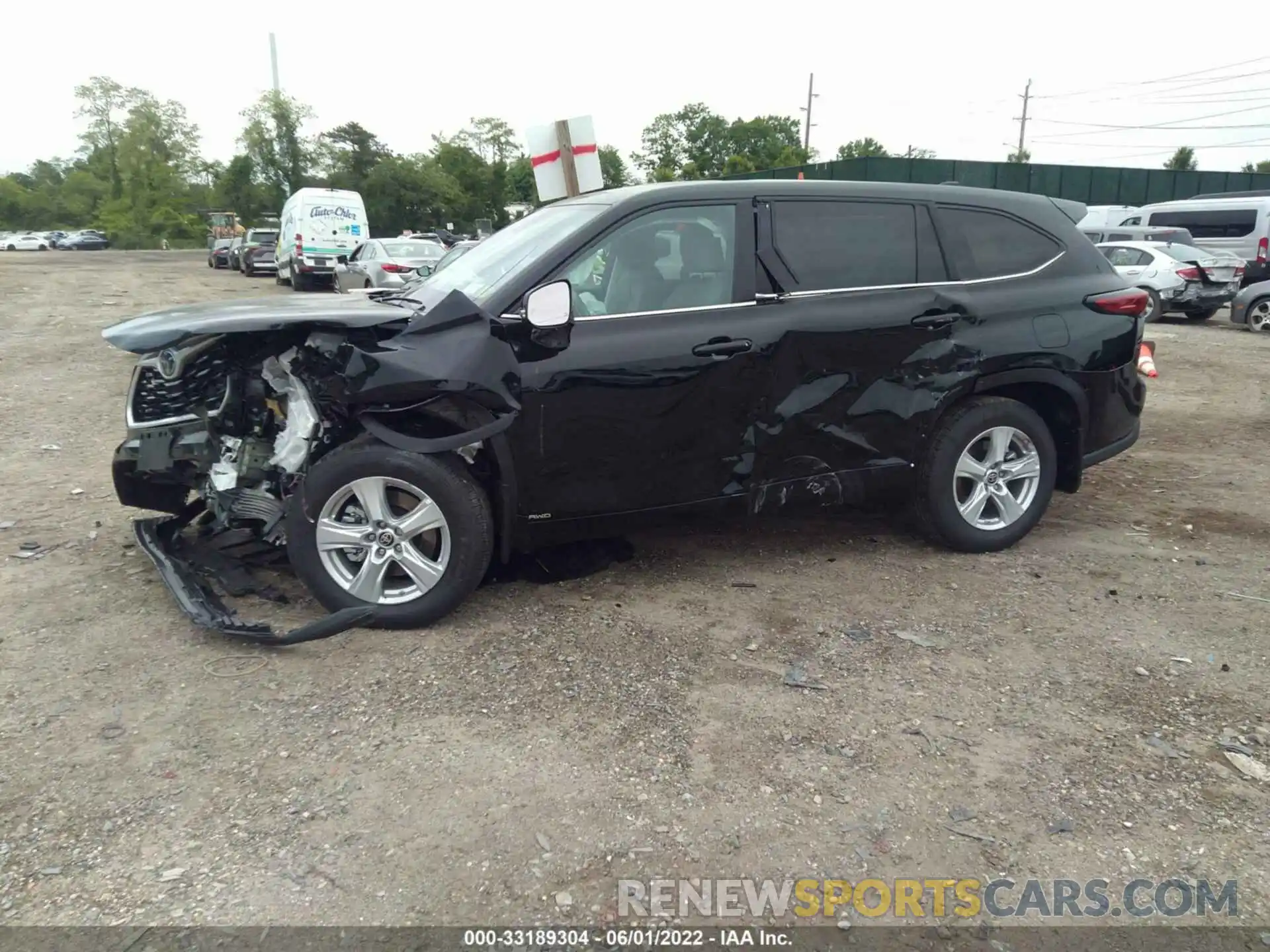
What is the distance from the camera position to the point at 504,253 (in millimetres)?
4488

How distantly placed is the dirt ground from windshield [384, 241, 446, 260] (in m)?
13.0

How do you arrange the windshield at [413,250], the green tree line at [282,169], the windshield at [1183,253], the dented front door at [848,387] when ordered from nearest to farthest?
the dented front door at [848,387] → the windshield at [1183,253] → the windshield at [413,250] → the green tree line at [282,169]

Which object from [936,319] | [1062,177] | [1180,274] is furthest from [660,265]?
[1062,177]

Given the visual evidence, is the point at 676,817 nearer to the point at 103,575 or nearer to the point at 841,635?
the point at 841,635

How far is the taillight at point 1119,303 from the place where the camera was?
489cm

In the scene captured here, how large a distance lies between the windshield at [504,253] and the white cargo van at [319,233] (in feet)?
62.1

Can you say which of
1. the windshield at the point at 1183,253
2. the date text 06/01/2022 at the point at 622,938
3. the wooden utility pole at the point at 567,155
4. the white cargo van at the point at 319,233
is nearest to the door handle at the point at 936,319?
the date text 06/01/2022 at the point at 622,938

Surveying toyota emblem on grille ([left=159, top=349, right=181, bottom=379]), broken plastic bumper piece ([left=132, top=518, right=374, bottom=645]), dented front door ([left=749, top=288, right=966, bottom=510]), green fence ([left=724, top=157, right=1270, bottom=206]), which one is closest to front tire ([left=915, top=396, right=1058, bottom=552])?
dented front door ([left=749, top=288, right=966, bottom=510])

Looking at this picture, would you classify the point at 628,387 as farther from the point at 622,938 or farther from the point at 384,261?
the point at 384,261

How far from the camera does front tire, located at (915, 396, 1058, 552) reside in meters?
4.68

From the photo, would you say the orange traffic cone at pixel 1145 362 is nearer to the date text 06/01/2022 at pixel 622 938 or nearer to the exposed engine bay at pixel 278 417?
the exposed engine bay at pixel 278 417

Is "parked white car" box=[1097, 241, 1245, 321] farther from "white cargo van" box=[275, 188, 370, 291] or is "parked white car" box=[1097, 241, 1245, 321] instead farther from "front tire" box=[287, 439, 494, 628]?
"white cargo van" box=[275, 188, 370, 291]

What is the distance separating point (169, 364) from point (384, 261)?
13.7 metres

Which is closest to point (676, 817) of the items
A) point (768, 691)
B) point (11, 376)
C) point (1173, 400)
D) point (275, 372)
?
point (768, 691)
